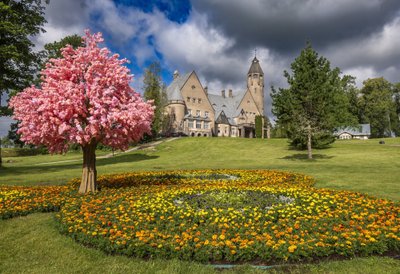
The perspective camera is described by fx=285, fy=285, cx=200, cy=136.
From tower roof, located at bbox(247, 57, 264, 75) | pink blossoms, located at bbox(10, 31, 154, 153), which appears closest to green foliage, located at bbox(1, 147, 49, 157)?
pink blossoms, located at bbox(10, 31, 154, 153)

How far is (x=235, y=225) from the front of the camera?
7027 mm

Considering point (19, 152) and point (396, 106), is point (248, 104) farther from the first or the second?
point (19, 152)

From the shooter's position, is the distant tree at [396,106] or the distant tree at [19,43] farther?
the distant tree at [396,106]

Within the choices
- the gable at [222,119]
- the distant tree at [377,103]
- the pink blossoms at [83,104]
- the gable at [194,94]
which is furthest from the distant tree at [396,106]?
the pink blossoms at [83,104]

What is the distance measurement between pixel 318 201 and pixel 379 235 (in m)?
2.97

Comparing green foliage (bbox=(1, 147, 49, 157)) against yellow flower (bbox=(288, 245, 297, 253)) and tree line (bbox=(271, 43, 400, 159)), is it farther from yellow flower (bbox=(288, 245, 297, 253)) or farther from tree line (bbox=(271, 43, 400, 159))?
yellow flower (bbox=(288, 245, 297, 253))

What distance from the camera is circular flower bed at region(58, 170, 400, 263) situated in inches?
225

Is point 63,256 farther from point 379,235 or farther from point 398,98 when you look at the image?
point 398,98

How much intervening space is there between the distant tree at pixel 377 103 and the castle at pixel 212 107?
32.5 metres

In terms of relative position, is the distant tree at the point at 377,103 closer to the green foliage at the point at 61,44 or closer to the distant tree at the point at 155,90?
the distant tree at the point at 155,90

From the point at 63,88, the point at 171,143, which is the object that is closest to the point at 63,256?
the point at 63,88

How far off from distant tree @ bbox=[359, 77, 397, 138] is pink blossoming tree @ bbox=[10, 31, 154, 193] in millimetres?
89551

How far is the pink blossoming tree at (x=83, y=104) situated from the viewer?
9.73 metres

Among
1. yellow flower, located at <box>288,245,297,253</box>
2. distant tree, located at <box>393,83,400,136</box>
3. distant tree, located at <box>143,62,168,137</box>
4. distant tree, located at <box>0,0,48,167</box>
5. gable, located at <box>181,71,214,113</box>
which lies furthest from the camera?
distant tree, located at <box>393,83,400,136</box>
